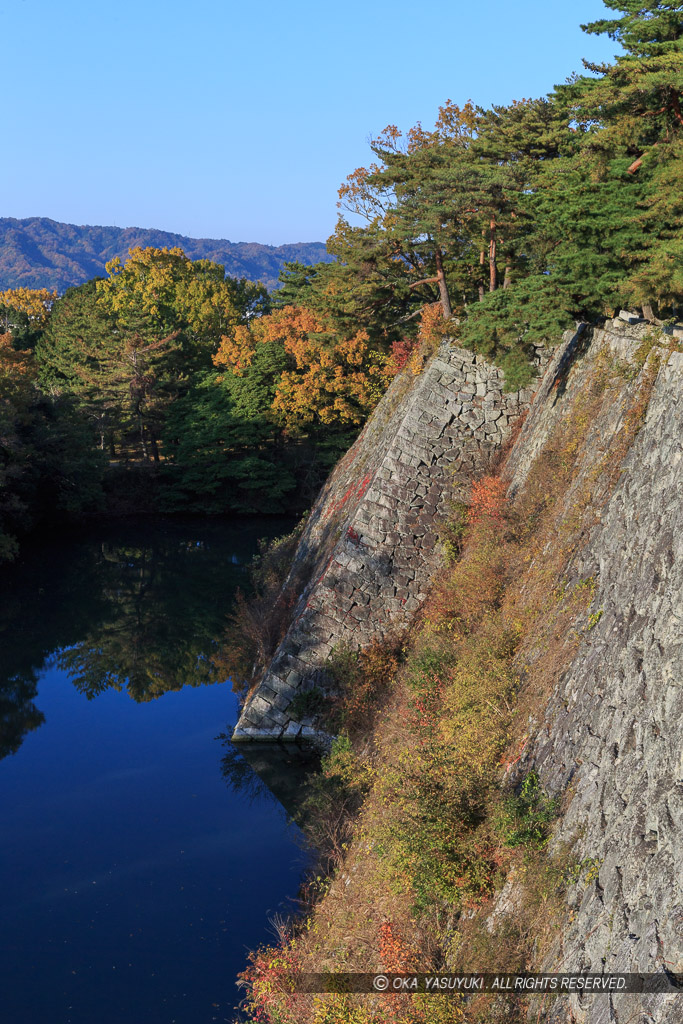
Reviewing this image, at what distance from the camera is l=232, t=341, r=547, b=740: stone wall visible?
19609 millimetres

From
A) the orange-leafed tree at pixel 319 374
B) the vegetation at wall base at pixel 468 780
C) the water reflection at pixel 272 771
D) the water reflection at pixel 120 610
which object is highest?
the orange-leafed tree at pixel 319 374

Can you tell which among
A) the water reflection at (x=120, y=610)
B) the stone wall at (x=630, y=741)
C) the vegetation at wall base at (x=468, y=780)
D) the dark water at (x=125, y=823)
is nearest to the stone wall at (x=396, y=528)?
the vegetation at wall base at (x=468, y=780)

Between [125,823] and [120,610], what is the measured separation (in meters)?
15.4

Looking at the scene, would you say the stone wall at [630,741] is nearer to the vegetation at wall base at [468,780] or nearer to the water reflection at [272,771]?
the vegetation at wall base at [468,780]

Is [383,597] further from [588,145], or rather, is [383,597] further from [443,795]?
[588,145]

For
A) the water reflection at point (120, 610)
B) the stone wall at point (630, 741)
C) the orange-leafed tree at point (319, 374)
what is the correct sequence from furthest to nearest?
the orange-leafed tree at point (319, 374), the water reflection at point (120, 610), the stone wall at point (630, 741)

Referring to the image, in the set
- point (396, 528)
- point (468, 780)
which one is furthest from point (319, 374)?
point (468, 780)

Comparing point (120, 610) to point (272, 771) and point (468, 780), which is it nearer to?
point (272, 771)

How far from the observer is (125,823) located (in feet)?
56.8

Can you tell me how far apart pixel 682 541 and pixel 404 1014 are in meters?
5.64

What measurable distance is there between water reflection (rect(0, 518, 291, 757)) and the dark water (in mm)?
95

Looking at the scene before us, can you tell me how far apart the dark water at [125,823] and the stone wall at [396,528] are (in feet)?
8.78

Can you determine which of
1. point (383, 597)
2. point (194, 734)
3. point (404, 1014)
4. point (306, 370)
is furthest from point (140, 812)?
point (306, 370)

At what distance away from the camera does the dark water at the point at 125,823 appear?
12.8 metres
